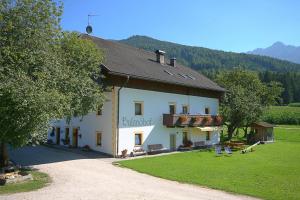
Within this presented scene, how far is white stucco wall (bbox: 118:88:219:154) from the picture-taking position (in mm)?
28391

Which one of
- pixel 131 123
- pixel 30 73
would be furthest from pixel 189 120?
pixel 30 73

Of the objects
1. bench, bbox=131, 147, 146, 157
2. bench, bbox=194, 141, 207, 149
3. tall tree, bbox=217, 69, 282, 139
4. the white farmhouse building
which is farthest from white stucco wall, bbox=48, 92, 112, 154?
tall tree, bbox=217, 69, 282, 139

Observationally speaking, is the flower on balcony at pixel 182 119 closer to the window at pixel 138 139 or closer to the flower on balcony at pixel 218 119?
the window at pixel 138 139

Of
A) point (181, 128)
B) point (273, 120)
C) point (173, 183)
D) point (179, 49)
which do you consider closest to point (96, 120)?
point (181, 128)

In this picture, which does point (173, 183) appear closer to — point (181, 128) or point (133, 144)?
point (133, 144)

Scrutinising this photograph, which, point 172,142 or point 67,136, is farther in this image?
point 172,142

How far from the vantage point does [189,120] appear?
33.9 meters

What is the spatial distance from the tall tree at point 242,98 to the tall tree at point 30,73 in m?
25.5

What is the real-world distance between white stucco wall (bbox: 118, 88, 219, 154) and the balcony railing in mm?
821

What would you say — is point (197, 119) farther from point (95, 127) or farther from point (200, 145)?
point (95, 127)

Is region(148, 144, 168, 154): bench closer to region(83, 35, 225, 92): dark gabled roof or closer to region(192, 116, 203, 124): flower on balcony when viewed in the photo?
region(192, 116, 203, 124): flower on balcony

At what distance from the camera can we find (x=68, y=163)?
2277 centimetres

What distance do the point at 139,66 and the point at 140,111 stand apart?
14.1 ft

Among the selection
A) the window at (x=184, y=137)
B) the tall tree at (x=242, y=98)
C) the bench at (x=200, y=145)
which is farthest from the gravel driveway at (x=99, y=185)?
the tall tree at (x=242, y=98)
